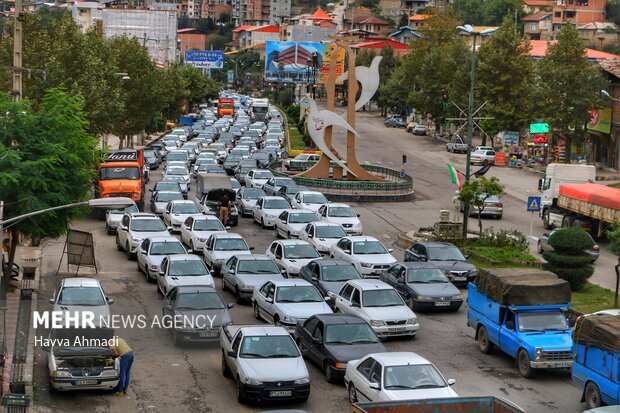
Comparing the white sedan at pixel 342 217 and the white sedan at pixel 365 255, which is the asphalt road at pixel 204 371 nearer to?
the white sedan at pixel 342 217

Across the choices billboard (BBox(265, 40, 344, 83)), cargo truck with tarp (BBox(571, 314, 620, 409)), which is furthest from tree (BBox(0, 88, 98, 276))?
billboard (BBox(265, 40, 344, 83))

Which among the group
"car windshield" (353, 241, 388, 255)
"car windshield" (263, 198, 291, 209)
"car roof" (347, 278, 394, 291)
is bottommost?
"car windshield" (263, 198, 291, 209)

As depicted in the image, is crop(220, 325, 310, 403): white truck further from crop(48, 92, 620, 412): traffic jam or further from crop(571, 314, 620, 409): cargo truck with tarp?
crop(571, 314, 620, 409): cargo truck with tarp

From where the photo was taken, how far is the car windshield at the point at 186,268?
92.0ft

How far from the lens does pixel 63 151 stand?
27.5 m

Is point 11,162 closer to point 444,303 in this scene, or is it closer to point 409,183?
point 444,303

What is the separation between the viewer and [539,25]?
164750mm

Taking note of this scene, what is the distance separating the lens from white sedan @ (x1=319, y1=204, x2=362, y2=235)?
131 ft

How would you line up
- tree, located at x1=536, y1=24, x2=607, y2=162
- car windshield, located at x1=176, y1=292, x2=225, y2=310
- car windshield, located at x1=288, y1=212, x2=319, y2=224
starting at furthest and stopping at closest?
tree, located at x1=536, y1=24, x2=607, y2=162 < car windshield, located at x1=288, y1=212, x2=319, y2=224 < car windshield, located at x1=176, y1=292, x2=225, y2=310

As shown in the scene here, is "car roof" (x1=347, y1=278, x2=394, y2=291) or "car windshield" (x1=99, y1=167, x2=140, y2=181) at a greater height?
"car roof" (x1=347, y1=278, x2=394, y2=291)

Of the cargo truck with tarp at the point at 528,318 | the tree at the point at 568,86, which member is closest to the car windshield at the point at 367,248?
the cargo truck with tarp at the point at 528,318

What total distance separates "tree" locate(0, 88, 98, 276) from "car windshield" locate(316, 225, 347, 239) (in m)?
9.45

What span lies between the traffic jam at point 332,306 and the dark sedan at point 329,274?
4cm

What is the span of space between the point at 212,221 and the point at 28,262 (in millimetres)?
7740
